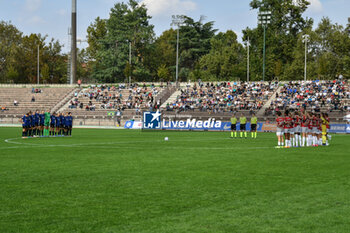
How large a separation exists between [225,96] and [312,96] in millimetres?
10597

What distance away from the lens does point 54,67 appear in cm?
9869

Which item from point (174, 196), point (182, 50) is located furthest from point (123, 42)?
point (174, 196)

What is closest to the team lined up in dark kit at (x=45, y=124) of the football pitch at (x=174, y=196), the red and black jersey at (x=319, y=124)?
the football pitch at (x=174, y=196)

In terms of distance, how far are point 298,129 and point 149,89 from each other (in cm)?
4419

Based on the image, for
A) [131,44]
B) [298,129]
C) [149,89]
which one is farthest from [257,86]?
→ [131,44]

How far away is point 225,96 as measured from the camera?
186 ft

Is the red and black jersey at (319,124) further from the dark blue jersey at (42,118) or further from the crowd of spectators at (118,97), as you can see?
the crowd of spectators at (118,97)

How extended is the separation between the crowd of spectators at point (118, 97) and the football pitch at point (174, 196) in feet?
139

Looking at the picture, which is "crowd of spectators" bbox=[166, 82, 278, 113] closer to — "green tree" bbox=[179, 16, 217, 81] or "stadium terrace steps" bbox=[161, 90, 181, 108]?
"stadium terrace steps" bbox=[161, 90, 181, 108]

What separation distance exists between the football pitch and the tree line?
2351 inches

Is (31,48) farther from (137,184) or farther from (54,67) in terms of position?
(137,184)

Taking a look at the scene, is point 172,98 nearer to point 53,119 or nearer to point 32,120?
point 53,119

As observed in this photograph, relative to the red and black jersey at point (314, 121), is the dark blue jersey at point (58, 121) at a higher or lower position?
lower

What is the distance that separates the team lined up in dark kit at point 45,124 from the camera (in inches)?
1209
